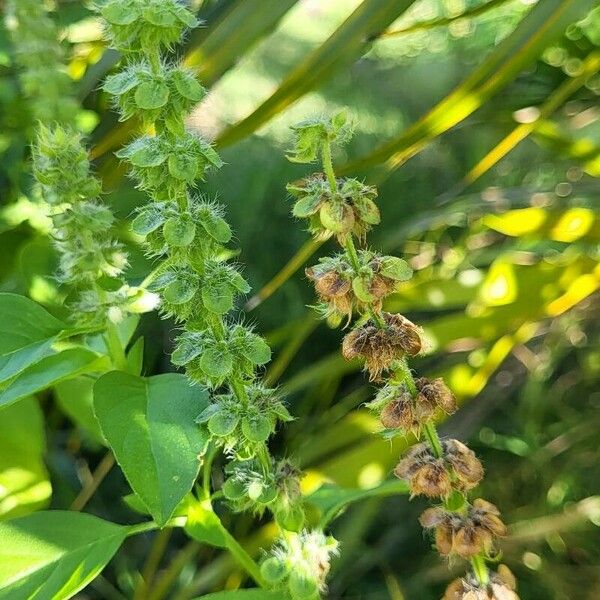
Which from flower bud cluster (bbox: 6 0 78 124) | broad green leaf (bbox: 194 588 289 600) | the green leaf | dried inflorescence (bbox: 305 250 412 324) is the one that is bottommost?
broad green leaf (bbox: 194 588 289 600)

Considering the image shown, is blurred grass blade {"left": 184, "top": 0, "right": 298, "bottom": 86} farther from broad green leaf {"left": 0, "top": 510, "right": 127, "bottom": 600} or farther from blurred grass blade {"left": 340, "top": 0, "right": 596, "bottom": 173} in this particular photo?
broad green leaf {"left": 0, "top": 510, "right": 127, "bottom": 600}

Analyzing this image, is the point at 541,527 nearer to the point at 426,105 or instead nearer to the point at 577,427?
the point at 577,427

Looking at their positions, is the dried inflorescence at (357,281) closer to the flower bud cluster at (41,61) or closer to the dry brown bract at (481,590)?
the dry brown bract at (481,590)

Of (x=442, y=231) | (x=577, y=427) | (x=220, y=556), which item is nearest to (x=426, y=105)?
(x=442, y=231)

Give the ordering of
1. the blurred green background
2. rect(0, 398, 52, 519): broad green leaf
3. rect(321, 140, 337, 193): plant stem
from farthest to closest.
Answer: the blurred green background, rect(0, 398, 52, 519): broad green leaf, rect(321, 140, 337, 193): plant stem

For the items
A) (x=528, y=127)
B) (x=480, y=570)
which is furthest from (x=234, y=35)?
(x=480, y=570)

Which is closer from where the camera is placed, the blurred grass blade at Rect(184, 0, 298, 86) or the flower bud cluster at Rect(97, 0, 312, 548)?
the flower bud cluster at Rect(97, 0, 312, 548)

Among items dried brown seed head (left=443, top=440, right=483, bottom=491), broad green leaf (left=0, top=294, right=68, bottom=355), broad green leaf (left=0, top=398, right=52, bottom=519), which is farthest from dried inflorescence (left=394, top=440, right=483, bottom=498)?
broad green leaf (left=0, top=398, right=52, bottom=519)

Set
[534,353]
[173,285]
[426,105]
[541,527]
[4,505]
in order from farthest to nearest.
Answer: [426,105] < [534,353] < [541,527] < [4,505] < [173,285]
